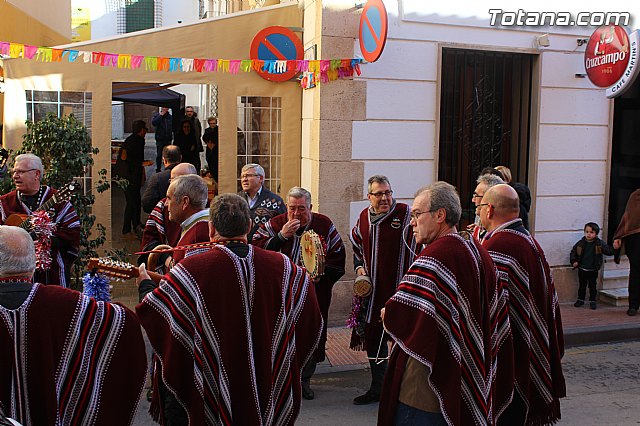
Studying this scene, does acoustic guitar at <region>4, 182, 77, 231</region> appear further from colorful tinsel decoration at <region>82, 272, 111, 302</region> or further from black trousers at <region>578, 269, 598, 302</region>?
black trousers at <region>578, 269, 598, 302</region>

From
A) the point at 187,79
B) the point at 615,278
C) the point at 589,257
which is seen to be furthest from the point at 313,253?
the point at 615,278

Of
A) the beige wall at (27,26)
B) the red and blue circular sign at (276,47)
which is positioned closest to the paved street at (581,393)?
the red and blue circular sign at (276,47)

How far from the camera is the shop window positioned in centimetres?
970

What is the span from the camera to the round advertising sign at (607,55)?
841 cm

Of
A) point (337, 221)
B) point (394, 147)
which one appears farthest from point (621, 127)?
point (337, 221)

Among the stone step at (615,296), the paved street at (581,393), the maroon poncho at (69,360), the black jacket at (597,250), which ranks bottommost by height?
the paved street at (581,393)

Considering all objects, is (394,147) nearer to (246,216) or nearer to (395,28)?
(395,28)

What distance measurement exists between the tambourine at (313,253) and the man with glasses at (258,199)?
0.90 meters

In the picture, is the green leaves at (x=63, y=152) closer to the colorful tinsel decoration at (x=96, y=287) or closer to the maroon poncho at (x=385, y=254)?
the maroon poncho at (x=385, y=254)

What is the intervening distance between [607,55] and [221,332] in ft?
21.9

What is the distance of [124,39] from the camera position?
9.15m

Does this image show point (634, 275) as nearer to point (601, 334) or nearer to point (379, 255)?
point (601, 334)

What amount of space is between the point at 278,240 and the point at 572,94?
17.4 feet

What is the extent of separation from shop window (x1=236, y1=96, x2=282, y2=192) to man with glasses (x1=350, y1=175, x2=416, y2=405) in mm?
3525
